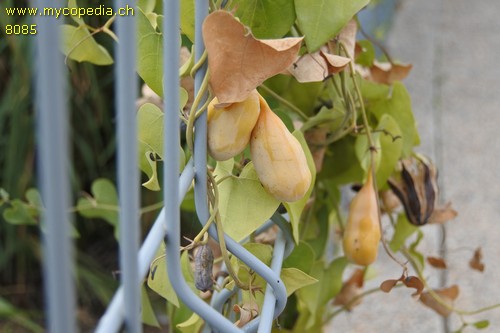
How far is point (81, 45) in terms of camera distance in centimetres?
69

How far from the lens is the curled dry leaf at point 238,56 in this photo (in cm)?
41

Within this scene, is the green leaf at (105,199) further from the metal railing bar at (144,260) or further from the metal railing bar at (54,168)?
the metal railing bar at (54,168)

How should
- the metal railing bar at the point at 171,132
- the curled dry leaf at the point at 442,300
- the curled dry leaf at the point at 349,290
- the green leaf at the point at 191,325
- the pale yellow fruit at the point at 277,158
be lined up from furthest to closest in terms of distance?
the curled dry leaf at the point at 349,290 → the curled dry leaf at the point at 442,300 → the green leaf at the point at 191,325 → the pale yellow fruit at the point at 277,158 → the metal railing bar at the point at 171,132

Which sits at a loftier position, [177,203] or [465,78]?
[177,203]

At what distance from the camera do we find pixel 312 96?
736 millimetres

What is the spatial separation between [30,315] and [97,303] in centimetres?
16

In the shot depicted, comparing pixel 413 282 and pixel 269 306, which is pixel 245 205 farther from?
pixel 413 282

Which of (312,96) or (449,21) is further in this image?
(449,21)

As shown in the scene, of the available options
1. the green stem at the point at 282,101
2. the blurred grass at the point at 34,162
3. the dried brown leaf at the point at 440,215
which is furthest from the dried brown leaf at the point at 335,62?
the blurred grass at the point at 34,162

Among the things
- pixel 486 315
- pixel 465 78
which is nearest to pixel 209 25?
pixel 486 315

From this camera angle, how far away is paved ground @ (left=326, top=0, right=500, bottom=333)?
164 centimetres

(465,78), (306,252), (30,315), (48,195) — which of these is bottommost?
(30,315)

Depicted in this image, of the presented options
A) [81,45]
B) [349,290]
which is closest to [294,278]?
[81,45]

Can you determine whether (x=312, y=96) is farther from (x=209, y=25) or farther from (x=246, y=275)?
(x=209, y=25)
